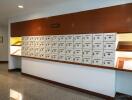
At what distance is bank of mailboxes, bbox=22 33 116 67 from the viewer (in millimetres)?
4336

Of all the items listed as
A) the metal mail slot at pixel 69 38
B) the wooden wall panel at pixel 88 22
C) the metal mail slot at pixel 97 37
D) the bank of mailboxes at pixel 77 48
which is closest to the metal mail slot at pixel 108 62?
the bank of mailboxes at pixel 77 48

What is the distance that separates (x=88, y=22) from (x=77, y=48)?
2.67 ft

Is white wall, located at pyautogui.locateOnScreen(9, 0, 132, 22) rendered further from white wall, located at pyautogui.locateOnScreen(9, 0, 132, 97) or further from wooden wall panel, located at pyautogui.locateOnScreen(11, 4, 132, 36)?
wooden wall panel, located at pyautogui.locateOnScreen(11, 4, 132, 36)

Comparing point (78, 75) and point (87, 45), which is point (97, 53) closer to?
point (87, 45)

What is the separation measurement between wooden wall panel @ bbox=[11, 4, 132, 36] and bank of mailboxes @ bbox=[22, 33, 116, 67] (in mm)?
171

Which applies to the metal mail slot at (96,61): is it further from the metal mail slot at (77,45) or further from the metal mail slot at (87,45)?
the metal mail slot at (77,45)

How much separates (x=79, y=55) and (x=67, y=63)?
1.90 ft

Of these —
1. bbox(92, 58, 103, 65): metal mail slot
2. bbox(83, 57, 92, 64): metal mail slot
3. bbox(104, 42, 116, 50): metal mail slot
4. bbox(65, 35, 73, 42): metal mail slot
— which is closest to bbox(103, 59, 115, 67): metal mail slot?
bbox(92, 58, 103, 65): metal mail slot

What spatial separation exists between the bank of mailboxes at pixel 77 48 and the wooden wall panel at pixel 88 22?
0.56 ft

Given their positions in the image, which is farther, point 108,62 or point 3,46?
point 3,46

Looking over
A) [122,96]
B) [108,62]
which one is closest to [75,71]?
[108,62]

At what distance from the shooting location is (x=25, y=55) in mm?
7234

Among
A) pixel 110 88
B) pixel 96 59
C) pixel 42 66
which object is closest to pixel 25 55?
pixel 42 66

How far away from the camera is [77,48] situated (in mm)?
5070
